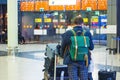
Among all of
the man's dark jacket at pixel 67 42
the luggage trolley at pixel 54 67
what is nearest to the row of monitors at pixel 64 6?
the luggage trolley at pixel 54 67

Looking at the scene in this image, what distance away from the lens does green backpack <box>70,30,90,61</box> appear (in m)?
6.68

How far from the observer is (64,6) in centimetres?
2672

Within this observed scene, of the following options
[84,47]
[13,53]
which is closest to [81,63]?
[84,47]

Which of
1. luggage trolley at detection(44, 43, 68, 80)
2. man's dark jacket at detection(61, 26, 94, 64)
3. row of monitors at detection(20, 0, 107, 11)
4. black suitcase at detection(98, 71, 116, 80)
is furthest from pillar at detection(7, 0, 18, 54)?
man's dark jacket at detection(61, 26, 94, 64)

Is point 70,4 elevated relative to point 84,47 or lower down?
elevated

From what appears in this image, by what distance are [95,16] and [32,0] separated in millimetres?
5342

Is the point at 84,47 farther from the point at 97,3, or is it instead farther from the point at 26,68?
the point at 97,3

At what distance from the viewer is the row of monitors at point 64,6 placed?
2611 centimetres

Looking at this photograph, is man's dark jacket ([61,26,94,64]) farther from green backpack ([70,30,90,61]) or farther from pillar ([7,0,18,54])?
pillar ([7,0,18,54])

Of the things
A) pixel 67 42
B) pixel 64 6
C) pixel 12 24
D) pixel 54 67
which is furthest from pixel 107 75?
pixel 64 6

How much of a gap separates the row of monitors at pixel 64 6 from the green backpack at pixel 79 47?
19.5 metres

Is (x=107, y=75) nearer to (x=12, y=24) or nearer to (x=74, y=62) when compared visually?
(x=74, y=62)

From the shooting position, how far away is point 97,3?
26.1m

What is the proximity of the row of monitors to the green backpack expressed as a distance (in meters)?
19.5
